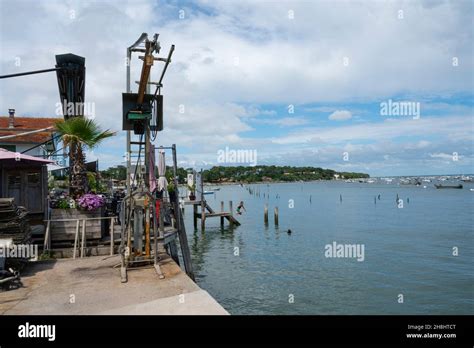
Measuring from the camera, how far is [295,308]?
14234 millimetres

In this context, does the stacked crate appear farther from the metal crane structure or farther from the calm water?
the calm water

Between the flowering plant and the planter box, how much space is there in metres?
0.15

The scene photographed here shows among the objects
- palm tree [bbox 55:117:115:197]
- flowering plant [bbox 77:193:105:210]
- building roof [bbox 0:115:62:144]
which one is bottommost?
flowering plant [bbox 77:193:105:210]

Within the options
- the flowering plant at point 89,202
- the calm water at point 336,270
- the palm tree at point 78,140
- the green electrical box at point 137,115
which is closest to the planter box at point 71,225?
the flowering plant at point 89,202

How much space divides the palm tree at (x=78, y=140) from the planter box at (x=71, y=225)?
0.81m

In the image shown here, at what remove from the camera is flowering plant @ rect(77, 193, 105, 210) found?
11.5 metres

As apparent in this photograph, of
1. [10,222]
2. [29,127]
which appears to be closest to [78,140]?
[10,222]

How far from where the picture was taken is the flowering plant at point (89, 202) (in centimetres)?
1150

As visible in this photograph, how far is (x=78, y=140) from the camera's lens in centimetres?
1188

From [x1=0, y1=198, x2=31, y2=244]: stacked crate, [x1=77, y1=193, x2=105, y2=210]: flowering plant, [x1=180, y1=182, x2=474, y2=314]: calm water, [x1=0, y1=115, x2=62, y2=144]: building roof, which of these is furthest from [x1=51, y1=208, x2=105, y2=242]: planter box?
[x1=0, y1=115, x2=62, y2=144]: building roof

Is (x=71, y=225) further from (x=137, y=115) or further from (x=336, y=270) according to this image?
(x=336, y=270)
